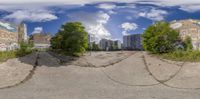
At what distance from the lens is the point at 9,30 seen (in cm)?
2309

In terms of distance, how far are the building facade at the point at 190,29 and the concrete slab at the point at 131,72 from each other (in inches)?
147

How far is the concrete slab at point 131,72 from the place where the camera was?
1766cm

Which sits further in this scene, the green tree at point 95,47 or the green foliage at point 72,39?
the green tree at point 95,47

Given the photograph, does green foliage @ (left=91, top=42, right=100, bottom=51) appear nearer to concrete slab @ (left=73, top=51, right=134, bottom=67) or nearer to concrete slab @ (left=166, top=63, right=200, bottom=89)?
concrete slab @ (left=73, top=51, right=134, bottom=67)

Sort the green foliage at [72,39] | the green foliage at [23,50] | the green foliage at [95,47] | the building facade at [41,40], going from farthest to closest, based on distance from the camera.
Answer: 1. the green foliage at [95,47]
2. the building facade at [41,40]
3. the green foliage at [72,39]
4. the green foliage at [23,50]

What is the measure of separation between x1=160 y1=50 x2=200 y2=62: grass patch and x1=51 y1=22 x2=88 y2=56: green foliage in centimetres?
412

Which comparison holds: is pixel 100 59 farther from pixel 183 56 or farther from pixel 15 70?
pixel 15 70

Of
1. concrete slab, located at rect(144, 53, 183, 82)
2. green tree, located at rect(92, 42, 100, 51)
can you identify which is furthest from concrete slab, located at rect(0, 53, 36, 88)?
concrete slab, located at rect(144, 53, 183, 82)

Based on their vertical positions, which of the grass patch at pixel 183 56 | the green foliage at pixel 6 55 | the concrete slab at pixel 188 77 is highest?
the green foliage at pixel 6 55

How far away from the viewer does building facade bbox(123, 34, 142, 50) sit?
24031 mm

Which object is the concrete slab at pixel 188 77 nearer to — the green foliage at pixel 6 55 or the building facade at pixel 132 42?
the building facade at pixel 132 42

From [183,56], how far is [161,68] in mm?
1890

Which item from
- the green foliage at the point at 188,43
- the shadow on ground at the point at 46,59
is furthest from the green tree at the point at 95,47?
the green foliage at the point at 188,43

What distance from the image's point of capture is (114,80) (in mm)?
17844
